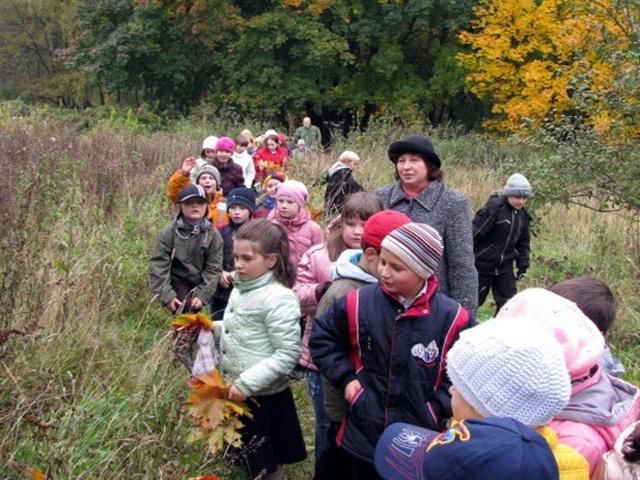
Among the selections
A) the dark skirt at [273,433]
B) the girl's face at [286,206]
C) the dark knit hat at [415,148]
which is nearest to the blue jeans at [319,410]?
the dark skirt at [273,433]

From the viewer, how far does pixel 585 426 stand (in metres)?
2.41

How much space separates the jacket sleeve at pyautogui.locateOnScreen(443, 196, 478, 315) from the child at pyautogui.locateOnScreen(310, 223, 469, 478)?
0.74 m

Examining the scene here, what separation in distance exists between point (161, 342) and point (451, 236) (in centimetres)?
174

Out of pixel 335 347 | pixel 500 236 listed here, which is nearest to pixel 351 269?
pixel 335 347

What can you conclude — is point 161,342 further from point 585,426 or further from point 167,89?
point 167,89

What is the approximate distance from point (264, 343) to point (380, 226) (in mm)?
856

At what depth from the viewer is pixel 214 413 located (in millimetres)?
3395

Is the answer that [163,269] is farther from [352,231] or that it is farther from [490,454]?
[490,454]

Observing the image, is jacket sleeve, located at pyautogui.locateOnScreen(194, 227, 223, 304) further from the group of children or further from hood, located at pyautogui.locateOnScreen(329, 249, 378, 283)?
hood, located at pyautogui.locateOnScreen(329, 249, 378, 283)

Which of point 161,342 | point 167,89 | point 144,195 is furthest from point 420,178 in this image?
point 167,89

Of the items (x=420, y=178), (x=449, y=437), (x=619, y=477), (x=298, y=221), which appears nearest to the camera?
(x=449, y=437)

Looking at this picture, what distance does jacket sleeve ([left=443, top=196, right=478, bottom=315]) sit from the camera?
→ 383 cm

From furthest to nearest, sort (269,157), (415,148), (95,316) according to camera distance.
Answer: (269,157) < (95,316) < (415,148)

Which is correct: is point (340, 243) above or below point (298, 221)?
above
